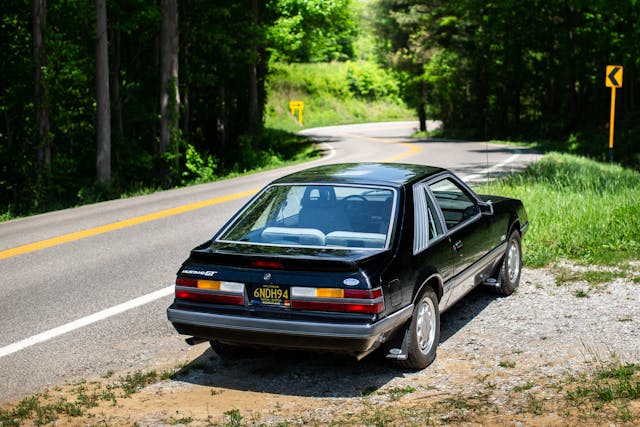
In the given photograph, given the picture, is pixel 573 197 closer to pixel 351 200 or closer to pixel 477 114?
pixel 351 200

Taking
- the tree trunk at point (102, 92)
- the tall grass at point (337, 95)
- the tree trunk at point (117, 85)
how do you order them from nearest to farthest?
the tree trunk at point (102, 92) → the tree trunk at point (117, 85) → the tall grass at point (337, 95)

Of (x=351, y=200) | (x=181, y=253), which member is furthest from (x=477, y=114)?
(x=351, y=200)

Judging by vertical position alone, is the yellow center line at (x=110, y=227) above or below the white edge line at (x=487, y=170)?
below

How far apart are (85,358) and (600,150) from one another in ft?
102

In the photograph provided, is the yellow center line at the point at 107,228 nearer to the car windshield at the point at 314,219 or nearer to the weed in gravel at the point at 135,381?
the weed in gravel at the point at 135,381

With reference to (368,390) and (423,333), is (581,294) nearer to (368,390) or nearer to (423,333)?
(423,333)

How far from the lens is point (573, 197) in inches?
515

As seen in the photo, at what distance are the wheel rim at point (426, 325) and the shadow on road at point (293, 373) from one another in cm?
27

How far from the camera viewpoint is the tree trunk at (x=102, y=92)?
22.8 meters

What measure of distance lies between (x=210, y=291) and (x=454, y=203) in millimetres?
2863

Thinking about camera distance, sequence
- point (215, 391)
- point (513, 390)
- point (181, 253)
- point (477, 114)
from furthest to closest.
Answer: point (477, 114), point (181, 253), point (215, 391), point (513, 390)

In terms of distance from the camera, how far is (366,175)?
686cm

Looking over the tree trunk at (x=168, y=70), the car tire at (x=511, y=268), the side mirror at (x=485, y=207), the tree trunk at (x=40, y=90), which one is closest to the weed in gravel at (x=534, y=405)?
the side mirror at (x=485, y=207)

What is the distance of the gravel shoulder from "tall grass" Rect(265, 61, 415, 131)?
62584 millimetres
